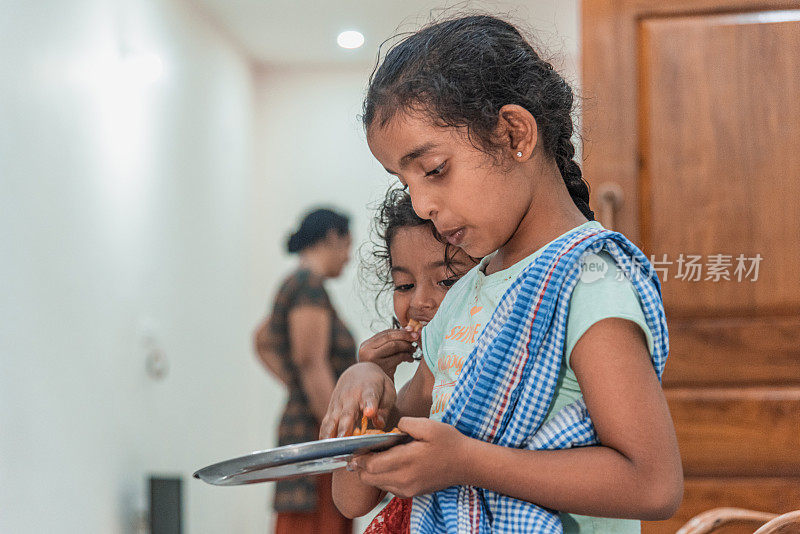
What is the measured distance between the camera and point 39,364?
1.84m

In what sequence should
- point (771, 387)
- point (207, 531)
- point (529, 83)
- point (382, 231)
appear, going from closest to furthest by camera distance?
point (529, 83) → point (382, 231) → point (771, 387) → point (207, 531)

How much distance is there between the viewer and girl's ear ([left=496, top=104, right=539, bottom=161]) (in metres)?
0.66

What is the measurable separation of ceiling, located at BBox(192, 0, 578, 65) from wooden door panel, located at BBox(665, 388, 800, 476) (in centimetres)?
145

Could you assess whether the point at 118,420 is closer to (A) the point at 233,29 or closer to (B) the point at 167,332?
(B) the point at 167,332

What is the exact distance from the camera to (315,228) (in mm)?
2773

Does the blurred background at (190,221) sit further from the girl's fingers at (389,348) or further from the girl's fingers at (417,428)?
the girl's fingers at (417,428)

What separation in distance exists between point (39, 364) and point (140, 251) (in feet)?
2.47

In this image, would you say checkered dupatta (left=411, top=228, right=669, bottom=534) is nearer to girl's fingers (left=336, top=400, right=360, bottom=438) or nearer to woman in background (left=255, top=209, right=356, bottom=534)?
girl's fingers (left=336, top=400, right=360, bottom=438)

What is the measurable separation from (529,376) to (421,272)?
33 centimetres

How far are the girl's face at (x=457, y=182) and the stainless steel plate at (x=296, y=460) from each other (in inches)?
7.6

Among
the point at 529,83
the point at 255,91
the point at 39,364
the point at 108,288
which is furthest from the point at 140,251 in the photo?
the point at 529,83

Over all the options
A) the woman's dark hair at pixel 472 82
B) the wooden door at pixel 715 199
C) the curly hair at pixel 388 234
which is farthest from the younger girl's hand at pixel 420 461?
the wooden door at pixel 715 199

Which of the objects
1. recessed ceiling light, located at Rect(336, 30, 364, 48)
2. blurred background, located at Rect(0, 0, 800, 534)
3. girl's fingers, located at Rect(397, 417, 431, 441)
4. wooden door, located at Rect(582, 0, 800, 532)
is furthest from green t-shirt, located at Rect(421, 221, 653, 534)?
recessed ceiling light, located at Rect(336, 30, 364, 48)

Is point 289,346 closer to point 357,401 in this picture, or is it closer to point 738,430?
point 738,430
